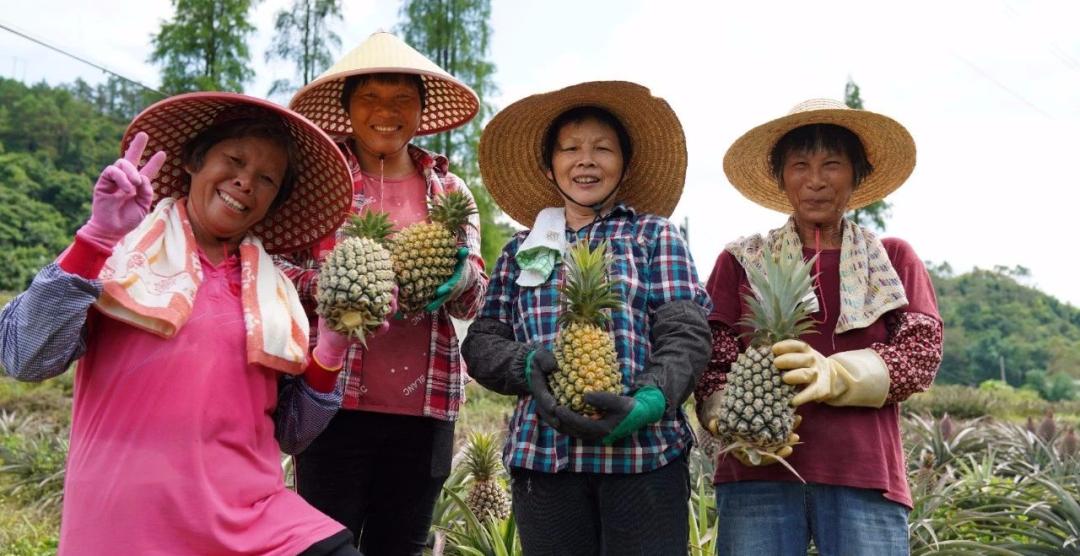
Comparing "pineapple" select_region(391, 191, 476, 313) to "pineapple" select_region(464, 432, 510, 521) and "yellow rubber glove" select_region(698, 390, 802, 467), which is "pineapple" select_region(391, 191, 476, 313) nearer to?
"yellow rubber glove" select_region(698, 390, 802, 467)

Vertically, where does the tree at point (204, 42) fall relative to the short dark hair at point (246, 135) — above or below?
above

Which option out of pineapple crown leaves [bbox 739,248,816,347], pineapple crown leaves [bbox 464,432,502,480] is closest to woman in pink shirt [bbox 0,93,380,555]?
pineapple crown leaves [bbox 739,248,816,347]

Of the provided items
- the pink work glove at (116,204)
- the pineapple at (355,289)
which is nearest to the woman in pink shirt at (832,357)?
the pineapple at (355,289)

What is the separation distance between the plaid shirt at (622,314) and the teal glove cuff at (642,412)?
0.14 metres

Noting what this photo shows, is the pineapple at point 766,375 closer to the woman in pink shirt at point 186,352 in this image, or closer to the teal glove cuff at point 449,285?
the teal glove cuff at point 449,285

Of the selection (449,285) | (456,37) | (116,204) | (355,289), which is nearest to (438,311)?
(449,285)

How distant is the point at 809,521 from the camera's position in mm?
3373

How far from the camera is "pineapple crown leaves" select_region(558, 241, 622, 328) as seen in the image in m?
3.07

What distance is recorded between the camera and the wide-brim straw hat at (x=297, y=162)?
3000mm

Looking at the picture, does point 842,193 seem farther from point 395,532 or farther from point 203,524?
point 203,524

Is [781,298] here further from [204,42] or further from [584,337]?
[204,42]

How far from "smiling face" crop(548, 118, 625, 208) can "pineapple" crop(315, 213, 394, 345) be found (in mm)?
1018

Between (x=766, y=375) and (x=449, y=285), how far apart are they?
4.11 feet

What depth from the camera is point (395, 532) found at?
3.64 metres
